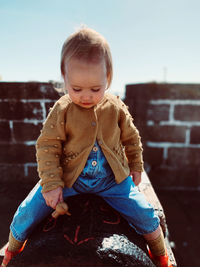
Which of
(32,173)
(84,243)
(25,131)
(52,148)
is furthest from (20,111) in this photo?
(84,243)

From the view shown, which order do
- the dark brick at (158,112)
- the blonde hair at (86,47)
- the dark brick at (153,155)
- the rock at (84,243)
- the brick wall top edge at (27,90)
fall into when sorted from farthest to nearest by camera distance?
the dark brick at (153,155), the dark brick at (158,112), the brick wall top edge at (27,90), the blonde hair at (86,47), the rock at (84,243)

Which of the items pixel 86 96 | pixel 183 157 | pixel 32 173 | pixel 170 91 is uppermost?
pixel 86 96

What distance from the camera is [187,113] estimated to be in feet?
9.49

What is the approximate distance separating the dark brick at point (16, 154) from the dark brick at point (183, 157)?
1.82m

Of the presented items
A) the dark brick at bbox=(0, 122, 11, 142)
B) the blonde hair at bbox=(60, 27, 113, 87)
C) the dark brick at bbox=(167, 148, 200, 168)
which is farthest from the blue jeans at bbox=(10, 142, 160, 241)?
the dark brick at bbox=(167, 148, 200, 168)

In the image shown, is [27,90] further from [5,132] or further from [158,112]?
[158,112]

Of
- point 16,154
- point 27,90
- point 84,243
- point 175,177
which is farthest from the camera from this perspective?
point 175,177

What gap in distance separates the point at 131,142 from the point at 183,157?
69.0 inches

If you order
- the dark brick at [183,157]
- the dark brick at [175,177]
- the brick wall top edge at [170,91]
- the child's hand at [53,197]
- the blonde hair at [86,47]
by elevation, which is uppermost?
the blonde hair at [86,47]

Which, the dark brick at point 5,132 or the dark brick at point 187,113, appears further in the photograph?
the dark brick at point 187,113

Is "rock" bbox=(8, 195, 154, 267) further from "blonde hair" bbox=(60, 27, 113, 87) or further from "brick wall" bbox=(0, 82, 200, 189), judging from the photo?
"brick wall" bbox=(0, 82, 200, 189)

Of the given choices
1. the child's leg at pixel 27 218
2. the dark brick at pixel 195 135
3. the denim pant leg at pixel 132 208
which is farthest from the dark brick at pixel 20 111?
the dark brick at pixel 195 135

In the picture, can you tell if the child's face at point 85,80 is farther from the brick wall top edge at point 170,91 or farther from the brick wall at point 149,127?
the brick wall top edge at point 170,91

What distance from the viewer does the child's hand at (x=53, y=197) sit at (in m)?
1.14
